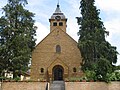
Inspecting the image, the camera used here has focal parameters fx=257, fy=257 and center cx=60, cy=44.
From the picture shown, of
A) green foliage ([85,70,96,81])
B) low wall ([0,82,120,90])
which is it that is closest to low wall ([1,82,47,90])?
low wall ([0,82,120,90])

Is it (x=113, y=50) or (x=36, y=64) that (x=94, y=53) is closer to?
(x=113, y=50)

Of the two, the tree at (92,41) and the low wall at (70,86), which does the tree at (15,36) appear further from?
the tree at (92,41)

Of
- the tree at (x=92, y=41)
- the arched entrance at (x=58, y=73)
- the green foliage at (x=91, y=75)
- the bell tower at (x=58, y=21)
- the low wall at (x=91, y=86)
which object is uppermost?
the bell tower at (x=58, y=21)

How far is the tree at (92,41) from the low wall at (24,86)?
7.35 metres

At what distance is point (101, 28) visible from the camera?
3612cm

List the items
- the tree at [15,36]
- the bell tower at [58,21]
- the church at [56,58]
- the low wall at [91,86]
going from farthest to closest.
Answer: the bell tower at [58,21] < the church at [56,58] < the tree at [15,36] < the low wall at [91,86]

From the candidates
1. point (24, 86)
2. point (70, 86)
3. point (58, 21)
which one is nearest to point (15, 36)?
point (24, 86)

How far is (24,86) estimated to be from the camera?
29906 mm

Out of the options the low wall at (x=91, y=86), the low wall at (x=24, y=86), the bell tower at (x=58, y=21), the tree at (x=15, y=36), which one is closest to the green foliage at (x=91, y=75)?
the low wall at (x=91, y=86)

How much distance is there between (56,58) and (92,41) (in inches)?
414

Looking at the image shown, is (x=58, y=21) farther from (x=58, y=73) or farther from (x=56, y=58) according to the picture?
(x=58, y=73)

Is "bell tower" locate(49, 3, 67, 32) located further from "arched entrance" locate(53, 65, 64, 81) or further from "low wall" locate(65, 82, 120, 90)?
"low wall" locate(65, 82, 120, 90)

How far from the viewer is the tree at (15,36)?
32844 millimetres

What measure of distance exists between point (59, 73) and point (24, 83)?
14234mm
